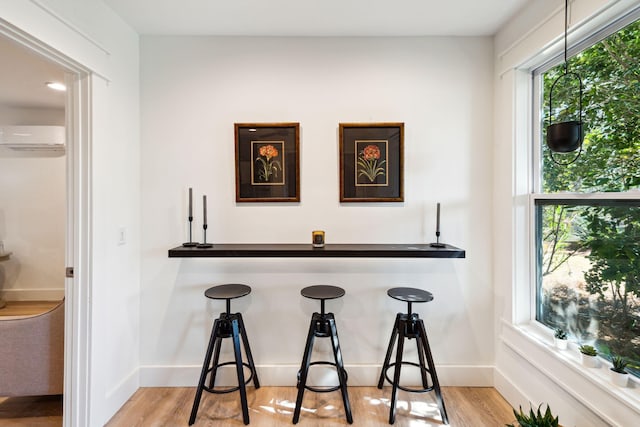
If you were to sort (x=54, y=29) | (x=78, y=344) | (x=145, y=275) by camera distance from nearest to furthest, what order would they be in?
(x=54, y=29)
(x=78, y=344)
(x=145, y=275)

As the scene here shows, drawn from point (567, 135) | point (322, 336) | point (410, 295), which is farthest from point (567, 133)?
point (322, 336)

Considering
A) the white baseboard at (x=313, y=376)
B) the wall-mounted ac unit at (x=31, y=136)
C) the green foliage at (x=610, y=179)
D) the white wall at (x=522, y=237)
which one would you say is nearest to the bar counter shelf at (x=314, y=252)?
the white wall at (x=522, y=237)

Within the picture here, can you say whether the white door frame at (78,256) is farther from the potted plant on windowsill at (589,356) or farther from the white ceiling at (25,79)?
the potted plant on windowsill at (589,356)

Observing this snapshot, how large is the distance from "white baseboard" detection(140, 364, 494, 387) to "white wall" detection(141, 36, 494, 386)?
14 mm

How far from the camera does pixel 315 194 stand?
217 centimetres

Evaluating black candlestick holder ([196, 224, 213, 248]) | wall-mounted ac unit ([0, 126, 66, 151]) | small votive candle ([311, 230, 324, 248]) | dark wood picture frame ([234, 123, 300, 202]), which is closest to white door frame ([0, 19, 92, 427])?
black candlestick holder ([196, 224, 213, 248])

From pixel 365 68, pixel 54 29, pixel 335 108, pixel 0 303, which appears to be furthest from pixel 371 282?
pixel 0 303

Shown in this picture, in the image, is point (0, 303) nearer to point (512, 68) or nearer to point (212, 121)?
point (212, 121)

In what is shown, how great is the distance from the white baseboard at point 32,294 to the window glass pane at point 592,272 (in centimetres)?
474

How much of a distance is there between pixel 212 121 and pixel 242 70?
44 cm

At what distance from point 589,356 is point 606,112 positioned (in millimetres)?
1225

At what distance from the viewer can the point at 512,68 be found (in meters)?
1.95

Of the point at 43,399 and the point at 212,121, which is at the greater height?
the point at 212,121

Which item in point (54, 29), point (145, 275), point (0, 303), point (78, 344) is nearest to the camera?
point (54, 29)
